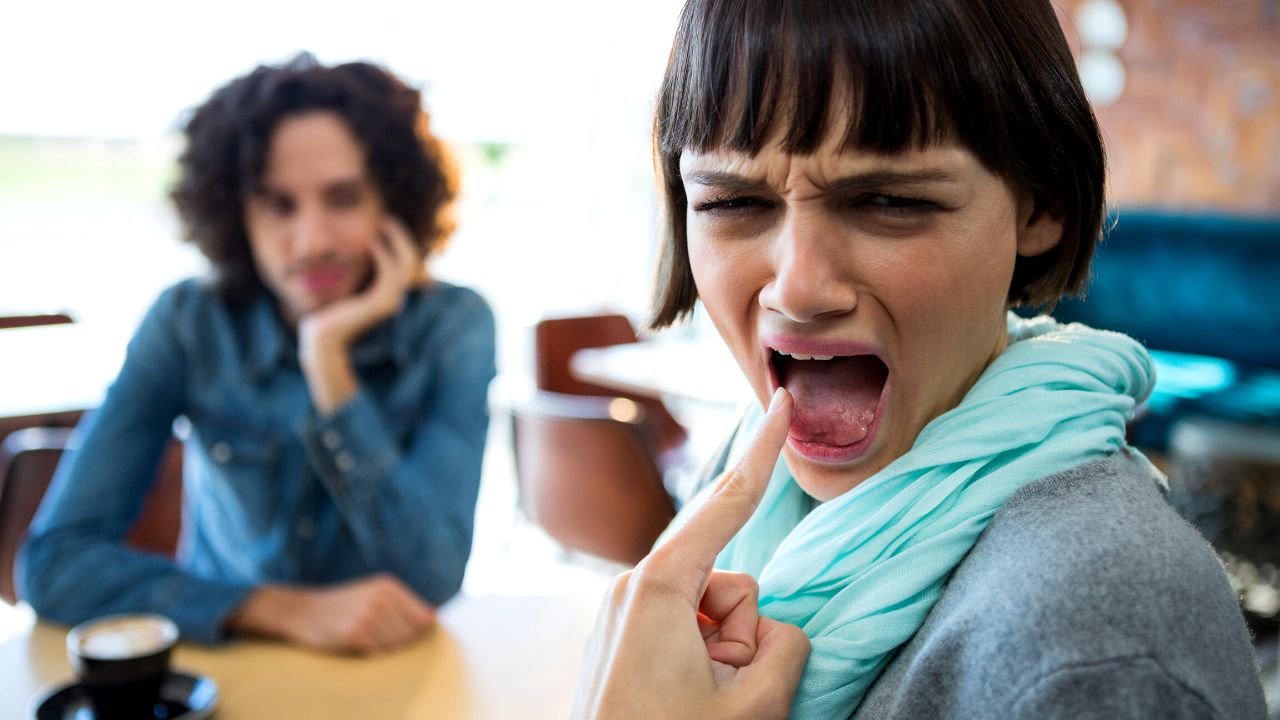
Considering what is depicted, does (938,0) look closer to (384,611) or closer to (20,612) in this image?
(384,611)

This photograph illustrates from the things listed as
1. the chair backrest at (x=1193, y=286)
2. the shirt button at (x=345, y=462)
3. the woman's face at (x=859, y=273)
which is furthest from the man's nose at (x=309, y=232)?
the chair backrest at (x=1193, y=286)

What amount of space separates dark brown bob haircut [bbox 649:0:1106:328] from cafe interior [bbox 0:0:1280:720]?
765mm

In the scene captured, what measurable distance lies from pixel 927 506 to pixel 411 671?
0.74 m

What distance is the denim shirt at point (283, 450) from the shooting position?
1.72 metres

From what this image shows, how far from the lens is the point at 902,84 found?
71 centimetres

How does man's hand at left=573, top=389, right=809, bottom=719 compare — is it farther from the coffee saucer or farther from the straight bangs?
the coffee saucer

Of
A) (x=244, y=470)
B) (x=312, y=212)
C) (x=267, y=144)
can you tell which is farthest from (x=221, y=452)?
(x=267, y=144)

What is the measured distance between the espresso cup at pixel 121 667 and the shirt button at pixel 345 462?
23.7 inches

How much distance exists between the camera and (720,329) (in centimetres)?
89

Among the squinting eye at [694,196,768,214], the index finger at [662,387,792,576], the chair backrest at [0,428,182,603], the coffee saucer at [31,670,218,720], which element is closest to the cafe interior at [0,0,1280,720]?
the chair backrest at [0,428,182,603]

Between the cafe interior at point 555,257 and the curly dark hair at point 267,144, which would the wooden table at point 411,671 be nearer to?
the cafe interior at point 555,257

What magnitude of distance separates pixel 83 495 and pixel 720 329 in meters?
1.26

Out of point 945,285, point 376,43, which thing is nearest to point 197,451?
point 945,285

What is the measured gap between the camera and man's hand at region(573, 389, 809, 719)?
2.35ft
